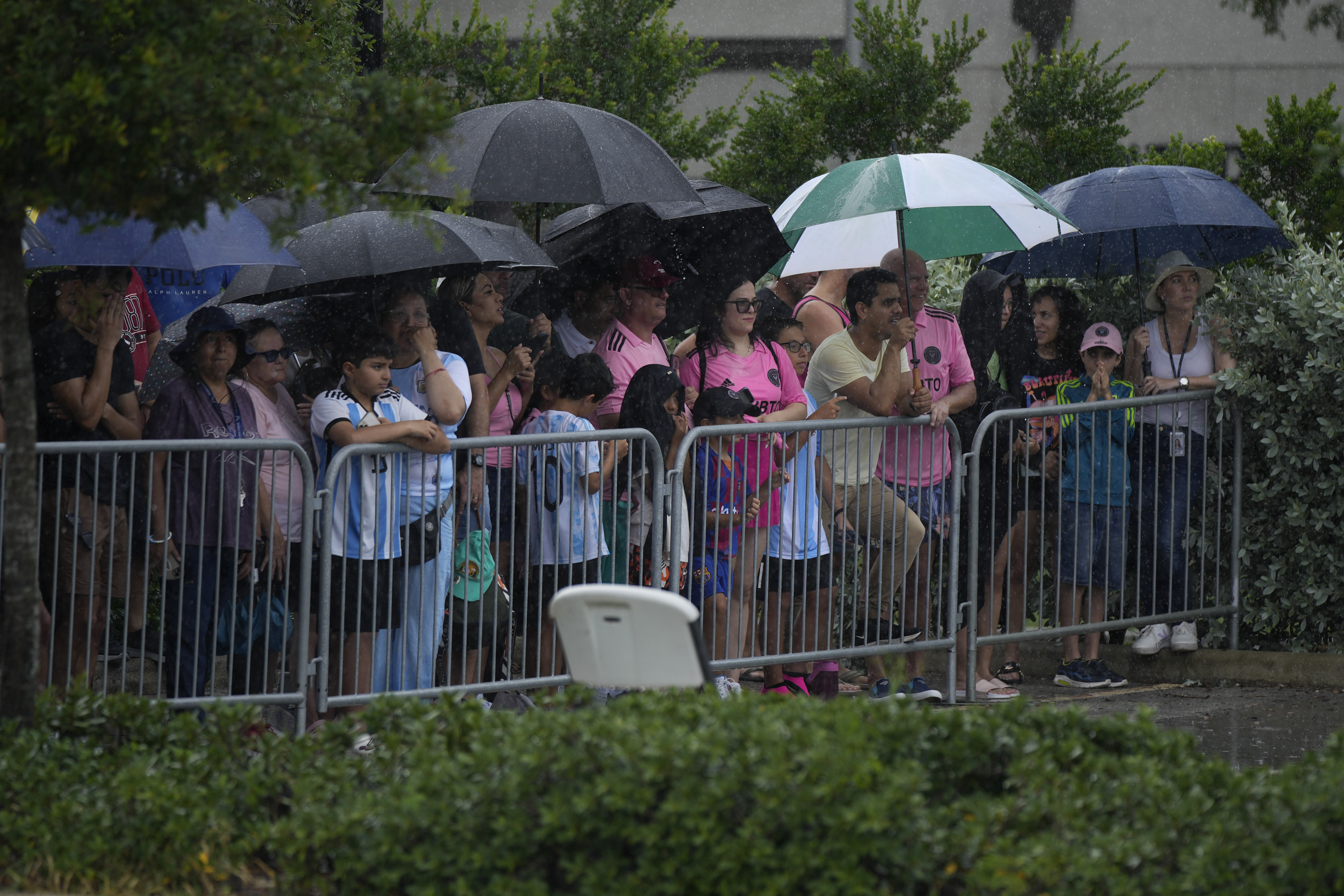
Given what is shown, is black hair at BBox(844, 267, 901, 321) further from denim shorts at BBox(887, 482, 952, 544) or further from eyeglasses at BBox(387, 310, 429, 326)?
eyeglasses at BBox(387, 310, 429, 326)

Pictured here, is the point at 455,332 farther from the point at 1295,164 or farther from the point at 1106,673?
the point at 1295,164

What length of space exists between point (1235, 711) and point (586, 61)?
1335 centimetres

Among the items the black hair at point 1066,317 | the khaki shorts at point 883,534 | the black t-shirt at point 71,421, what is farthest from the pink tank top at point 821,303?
the black t-shirt at point 71,421

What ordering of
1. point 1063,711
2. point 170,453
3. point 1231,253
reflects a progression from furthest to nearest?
point 1231,253 < point 170,453 < point 1063,711

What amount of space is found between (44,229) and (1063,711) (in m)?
4.83

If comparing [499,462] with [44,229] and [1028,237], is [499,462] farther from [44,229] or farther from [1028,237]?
[1028,237]

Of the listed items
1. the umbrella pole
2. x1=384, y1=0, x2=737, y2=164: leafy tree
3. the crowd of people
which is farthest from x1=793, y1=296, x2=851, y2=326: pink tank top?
x1=384, y1=0, x2=737, y2=164: leafy tree

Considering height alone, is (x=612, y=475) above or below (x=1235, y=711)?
above

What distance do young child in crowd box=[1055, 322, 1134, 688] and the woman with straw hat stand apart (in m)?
0.13

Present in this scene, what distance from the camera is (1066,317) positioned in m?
8.96

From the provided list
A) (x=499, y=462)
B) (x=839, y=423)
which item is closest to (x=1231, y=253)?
(x=839, y=423)

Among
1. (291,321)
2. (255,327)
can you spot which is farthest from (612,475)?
(291,321)

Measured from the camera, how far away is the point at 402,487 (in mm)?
6652

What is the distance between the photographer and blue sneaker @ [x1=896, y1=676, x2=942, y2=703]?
25.5 ft
